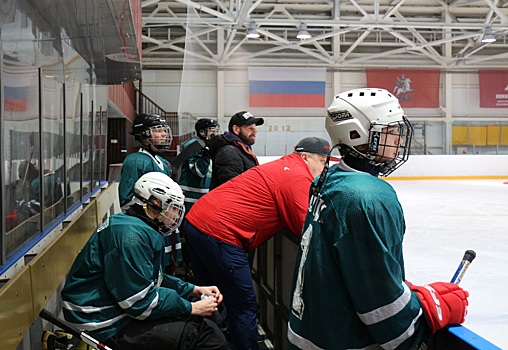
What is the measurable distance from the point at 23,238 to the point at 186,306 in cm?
64

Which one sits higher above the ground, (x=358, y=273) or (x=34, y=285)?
(x=358, y=273)

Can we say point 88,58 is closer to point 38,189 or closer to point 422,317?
point 38,189

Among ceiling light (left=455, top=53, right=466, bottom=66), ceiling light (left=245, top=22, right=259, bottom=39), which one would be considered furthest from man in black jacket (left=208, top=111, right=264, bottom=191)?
ceiling light (left=455, top=53, right=466, bottom=66)

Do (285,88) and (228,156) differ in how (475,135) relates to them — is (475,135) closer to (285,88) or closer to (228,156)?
(285,88)

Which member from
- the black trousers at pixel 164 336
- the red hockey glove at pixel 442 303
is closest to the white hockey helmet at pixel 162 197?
the black trousers at pixel 164 336

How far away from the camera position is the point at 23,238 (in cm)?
191

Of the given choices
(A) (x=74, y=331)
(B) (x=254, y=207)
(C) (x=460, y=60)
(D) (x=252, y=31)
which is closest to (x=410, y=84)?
(C) (x=460, y=60)

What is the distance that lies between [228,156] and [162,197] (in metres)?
1.21

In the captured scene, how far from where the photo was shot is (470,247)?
9.52ft

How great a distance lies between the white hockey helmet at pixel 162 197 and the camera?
1994 millimetres

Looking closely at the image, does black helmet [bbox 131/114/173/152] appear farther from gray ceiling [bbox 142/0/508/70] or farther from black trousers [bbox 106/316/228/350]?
gray ceiling [bbox 142/0/508/70]

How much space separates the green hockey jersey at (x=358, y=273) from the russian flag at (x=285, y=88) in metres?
14.1

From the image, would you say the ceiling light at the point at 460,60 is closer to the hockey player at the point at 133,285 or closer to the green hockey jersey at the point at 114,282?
the hockey player at the point at 133,285

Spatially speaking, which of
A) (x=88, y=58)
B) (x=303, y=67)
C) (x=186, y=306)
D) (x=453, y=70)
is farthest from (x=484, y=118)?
(x=186, y=306)
